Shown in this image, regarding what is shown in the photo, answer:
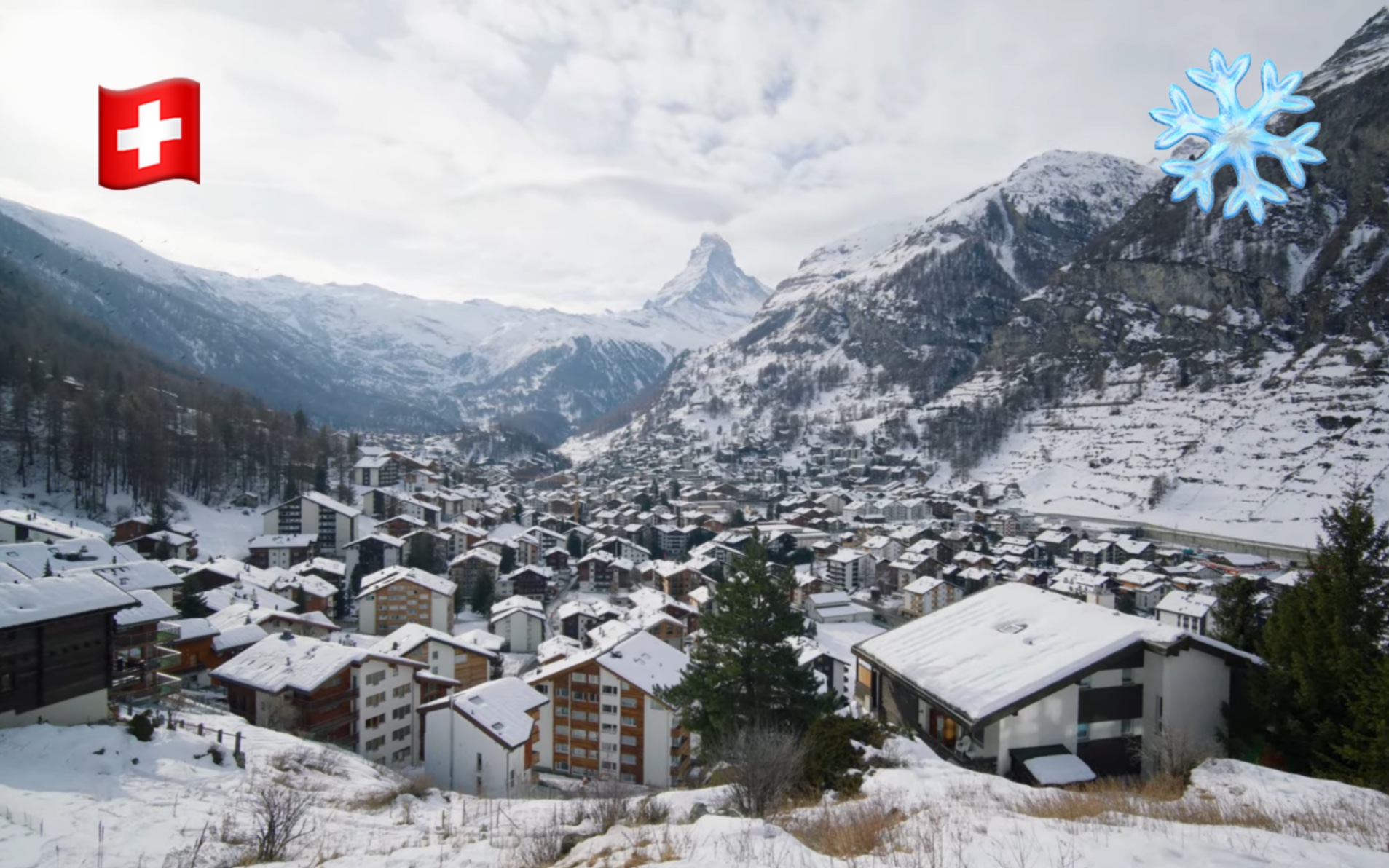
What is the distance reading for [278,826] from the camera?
6.77 m

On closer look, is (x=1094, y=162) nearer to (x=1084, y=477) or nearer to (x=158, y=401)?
(x=1084, y=477)

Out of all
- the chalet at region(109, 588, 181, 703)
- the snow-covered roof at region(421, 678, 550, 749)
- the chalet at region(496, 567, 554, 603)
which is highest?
the chalet at region(109, 588, 181, 703)

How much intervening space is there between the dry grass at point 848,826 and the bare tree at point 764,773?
0.57 meters

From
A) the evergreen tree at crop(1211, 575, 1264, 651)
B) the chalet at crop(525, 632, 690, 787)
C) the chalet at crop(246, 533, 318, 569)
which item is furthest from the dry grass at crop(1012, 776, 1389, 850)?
the chalet at crop(246, 533, 318, 569)

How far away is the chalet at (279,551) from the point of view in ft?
134

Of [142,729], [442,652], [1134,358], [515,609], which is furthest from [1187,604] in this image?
[1134,358]

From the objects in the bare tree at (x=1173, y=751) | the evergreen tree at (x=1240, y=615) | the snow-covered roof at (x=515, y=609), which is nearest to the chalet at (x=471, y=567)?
the snow-covered roof at (x=515, y=609)

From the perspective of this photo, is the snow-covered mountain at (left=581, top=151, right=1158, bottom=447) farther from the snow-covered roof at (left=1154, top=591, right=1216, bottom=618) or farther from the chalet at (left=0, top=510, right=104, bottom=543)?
the chalet at (left=0, top=510, right=104, bottom=543)

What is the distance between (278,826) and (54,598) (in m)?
8.02

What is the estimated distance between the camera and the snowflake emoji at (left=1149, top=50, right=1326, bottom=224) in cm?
479

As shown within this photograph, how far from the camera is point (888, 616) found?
42344 millimetres

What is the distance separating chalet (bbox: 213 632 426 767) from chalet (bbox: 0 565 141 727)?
276 inches

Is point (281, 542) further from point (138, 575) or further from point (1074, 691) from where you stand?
point (1074, 691)

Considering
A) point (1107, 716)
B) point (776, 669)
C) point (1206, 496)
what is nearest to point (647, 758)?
point (776, 669)
